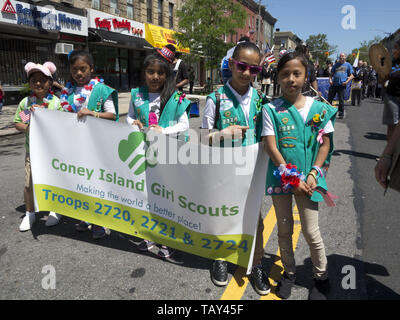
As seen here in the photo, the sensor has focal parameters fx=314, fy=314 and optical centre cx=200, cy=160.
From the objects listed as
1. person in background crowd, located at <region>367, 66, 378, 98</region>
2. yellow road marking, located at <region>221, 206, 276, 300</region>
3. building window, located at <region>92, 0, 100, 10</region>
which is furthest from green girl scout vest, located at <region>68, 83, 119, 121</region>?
person in background crowd, located at <region>367, 66, 378, 98</region>

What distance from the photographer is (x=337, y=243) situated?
10.1ft

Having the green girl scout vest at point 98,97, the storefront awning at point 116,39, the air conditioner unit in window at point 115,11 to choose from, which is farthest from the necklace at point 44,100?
the air conditioner unit in window at point 115,11

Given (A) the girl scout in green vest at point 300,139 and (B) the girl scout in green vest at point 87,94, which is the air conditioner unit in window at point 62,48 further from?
(A) the girl scout in green vest at point 300,139

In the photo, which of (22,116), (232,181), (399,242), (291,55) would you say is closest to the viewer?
(291,55)

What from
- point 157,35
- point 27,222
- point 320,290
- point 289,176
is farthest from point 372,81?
point 27,222

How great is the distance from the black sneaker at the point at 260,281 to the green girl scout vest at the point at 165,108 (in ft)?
4.71

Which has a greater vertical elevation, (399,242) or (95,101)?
(95,101)

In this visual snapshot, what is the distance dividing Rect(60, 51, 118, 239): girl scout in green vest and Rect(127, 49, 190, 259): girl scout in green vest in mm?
448

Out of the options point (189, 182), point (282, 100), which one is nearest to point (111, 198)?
point (189, 182)

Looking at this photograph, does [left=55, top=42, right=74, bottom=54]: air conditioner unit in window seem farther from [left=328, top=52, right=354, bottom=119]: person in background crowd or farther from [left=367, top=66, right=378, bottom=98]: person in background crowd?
[left=367, top=66, right=378, bottom=98]: person in background crowd

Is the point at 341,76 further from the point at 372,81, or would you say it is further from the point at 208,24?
the point at 208,24

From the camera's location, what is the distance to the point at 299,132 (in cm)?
217

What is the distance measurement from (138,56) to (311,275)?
77.8ft

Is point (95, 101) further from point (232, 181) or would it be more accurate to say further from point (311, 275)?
point (311, 275)
